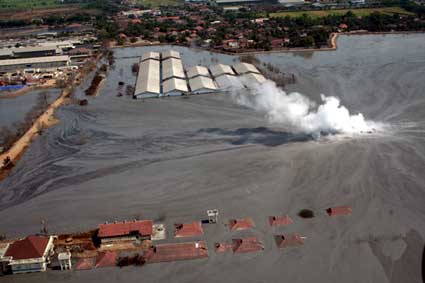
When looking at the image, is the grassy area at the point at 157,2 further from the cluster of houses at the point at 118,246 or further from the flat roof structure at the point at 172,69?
the cluster of houses at the point at 118,246

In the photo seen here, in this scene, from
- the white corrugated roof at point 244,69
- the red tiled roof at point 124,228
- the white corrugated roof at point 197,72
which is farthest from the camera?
the white corrugated roof at point 197,72

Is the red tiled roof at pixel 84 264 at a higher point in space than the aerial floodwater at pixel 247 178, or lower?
lower

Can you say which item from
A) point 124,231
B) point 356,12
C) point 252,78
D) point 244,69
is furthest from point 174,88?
point 356,12

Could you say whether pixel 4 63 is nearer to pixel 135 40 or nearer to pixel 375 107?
pixel 135 40

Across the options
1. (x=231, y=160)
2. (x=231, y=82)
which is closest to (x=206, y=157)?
(x=231, y=160)

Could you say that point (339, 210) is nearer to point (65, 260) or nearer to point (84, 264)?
point (84, 264)

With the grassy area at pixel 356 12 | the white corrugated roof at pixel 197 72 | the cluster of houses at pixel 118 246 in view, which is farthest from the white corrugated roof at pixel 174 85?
the grassy area at pixel 356 12
